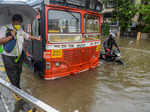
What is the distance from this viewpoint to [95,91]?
13.8ft

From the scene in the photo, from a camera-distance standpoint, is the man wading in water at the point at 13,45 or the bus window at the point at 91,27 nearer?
the man wading in water at the point at 13,45

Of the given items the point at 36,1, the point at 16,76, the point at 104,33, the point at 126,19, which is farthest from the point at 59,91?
the point at 126,19

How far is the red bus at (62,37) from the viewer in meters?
4.12

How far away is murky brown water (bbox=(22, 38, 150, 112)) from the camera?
3418 millimetres

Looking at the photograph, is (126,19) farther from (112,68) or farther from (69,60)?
(69,60)

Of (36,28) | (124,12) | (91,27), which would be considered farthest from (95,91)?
(124,12)

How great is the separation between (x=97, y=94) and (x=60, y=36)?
2.13m

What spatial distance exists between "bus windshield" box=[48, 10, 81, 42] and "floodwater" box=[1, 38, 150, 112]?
1458 millimetres

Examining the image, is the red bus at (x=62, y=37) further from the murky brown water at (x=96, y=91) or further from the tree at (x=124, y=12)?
the tree at (x=124, y=12)

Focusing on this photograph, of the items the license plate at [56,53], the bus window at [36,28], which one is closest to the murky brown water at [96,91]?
the license plate at [56,53]

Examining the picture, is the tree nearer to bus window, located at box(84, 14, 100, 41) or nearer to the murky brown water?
bus window, located at box(84, 14, 100, 41)

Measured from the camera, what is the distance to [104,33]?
19312mm

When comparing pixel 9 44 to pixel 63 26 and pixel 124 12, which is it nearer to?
pixel 63 26

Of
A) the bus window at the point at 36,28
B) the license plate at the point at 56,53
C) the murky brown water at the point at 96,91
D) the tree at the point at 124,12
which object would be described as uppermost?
the tree at the point at 124,12
